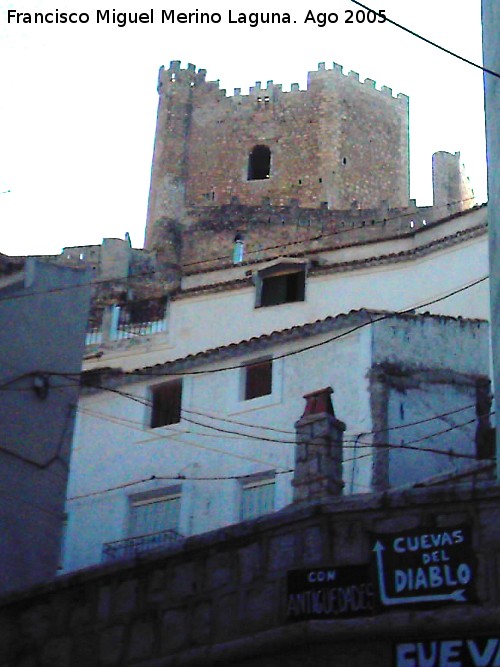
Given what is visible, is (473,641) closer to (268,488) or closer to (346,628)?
(346,628)

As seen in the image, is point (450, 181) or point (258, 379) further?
point (450, 181)

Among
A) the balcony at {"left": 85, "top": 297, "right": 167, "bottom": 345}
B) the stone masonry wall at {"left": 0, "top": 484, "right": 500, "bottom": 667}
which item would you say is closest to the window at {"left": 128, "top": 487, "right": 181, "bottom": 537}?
the balcony at {"left": 85, "top": 297, "right": 167, "bottom": 345}

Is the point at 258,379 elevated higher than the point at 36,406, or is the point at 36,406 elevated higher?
the point at 258,379

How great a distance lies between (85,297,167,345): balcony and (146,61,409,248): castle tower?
19.6 metres

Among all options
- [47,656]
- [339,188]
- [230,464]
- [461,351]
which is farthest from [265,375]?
[339,188]

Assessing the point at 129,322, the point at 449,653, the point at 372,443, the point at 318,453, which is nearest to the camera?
the point at 449,653

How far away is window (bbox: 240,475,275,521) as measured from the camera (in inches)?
790

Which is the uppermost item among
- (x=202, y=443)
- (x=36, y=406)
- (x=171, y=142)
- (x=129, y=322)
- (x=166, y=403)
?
(x=171, y=142)

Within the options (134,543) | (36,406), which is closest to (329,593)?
(36,406)

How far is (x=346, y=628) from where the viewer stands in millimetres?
7480

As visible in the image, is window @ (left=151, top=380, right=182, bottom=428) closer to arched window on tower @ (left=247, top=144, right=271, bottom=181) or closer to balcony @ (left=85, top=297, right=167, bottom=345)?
A: balcony @ (left=85, top=297, right=167, bottom=345)

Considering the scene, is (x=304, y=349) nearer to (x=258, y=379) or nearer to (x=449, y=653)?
→ (x=258, y=379)

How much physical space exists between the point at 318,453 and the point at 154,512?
4.09 meters

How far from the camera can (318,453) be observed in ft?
59.9
